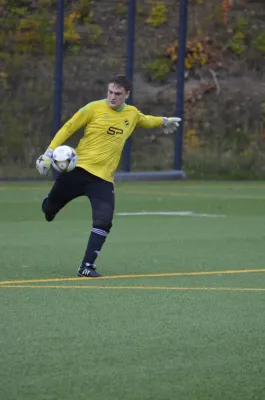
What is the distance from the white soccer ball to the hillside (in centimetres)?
1742

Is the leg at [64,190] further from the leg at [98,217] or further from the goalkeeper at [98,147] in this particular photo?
the leg at [98,217]

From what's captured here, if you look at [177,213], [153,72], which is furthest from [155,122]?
[153,72]

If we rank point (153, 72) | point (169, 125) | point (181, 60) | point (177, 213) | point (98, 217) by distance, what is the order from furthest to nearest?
point (153, 72) → point (181, 60) → point (177, 213) → point (169, 125) → point (98, 217)

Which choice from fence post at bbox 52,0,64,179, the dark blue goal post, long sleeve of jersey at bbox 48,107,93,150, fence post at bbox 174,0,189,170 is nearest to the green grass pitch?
long sleeve of jersey at bbox 48,107,93,150

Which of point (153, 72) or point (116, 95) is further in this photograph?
point (153, 72)

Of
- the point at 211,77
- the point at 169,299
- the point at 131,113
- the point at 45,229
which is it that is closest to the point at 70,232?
the point at 45,229

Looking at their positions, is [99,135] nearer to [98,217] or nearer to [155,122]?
[98,217]

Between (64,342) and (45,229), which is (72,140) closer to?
(45,229)

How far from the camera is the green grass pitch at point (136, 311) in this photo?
720 centimetres

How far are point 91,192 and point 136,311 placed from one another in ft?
8.42

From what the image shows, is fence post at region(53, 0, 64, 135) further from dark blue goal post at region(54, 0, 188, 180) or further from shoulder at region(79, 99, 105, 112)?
shoulder at region(79, 99, 105, 112)

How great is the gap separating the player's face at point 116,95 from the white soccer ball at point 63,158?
0.64 m

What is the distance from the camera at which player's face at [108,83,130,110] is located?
1195 centimetres

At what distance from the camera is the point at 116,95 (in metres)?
12.0
